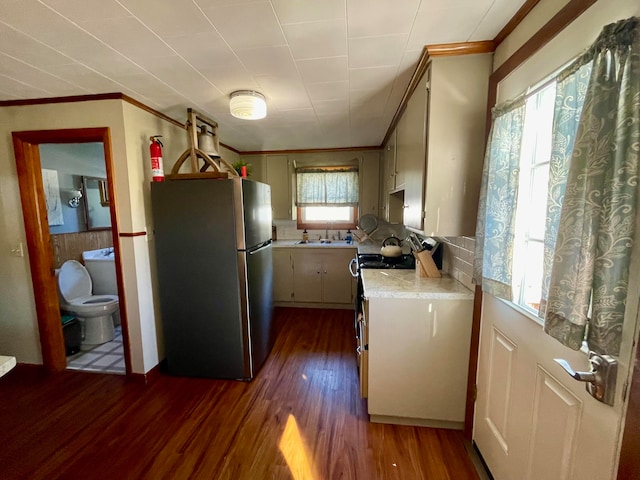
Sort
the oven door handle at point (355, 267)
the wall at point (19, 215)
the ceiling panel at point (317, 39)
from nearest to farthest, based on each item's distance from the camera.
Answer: the ceiling panel at point (317, 39)
the wall at point (19, 215)
the oven door handle at point (355, 267)

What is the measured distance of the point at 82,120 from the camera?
75.0 inches

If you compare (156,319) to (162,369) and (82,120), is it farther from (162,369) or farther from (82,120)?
(82,120)

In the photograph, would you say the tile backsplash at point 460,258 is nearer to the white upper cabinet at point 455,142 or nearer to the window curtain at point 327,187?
the white upper cabinet at point 455,142

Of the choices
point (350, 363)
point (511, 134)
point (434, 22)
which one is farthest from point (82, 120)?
point (350, 363)

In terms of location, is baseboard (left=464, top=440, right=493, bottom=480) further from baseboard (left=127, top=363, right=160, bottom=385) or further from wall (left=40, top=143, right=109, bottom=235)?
wall (left=40, top=143, right=109, bottom=235)

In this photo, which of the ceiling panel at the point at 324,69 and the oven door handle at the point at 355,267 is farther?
the oven door handle at the point at 355,267

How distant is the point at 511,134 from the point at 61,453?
2.90m

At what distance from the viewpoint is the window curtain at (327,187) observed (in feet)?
11.9

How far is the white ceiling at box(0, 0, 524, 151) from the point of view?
1.06 meters

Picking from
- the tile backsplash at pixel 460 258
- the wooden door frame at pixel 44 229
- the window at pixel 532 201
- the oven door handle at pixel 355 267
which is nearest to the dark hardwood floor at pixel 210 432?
the wooden door frame at pixel 44 229

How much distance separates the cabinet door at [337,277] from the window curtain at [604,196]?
2.69 m

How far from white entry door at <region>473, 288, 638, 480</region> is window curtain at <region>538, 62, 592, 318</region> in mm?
229

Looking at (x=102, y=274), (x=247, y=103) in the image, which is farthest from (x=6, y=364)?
(x=102, y=274)

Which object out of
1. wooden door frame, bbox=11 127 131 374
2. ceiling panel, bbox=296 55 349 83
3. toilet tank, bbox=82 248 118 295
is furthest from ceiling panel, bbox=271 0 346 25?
toilet tank, bbox=82 248 118 295
